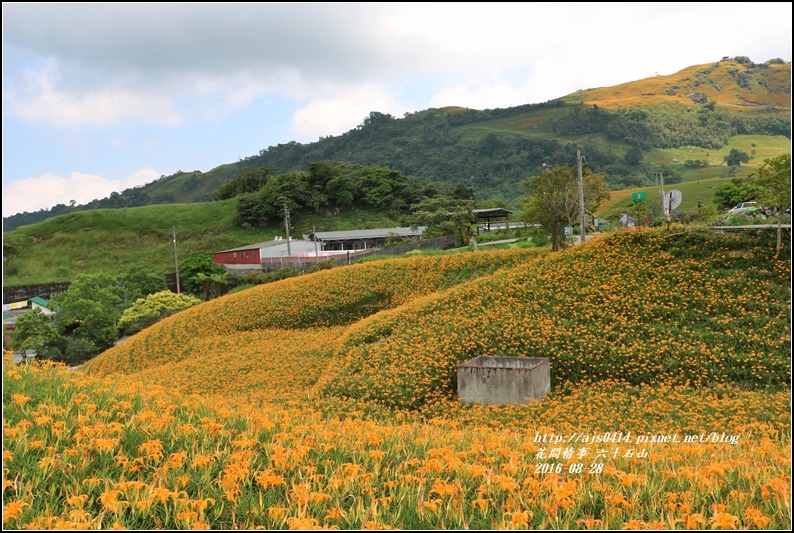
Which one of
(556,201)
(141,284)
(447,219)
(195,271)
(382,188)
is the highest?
(382,188)

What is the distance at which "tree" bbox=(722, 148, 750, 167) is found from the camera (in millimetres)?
78000

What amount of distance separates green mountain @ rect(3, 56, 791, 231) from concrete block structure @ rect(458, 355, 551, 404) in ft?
205

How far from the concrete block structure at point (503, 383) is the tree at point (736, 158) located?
80698 millimetres

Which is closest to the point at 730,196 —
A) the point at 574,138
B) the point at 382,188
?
the point at 382,188

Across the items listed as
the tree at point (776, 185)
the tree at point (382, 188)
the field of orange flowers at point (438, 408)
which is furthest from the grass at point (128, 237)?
the tree at point (776, 185)

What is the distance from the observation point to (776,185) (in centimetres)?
1195

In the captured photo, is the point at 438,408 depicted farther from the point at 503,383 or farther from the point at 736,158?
the point at 736,158

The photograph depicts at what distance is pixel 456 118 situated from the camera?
417ft

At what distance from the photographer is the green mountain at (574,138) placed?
8331 centimetres

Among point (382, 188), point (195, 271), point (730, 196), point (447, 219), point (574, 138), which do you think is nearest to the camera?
point (730, 196)

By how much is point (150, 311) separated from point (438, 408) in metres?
24.4

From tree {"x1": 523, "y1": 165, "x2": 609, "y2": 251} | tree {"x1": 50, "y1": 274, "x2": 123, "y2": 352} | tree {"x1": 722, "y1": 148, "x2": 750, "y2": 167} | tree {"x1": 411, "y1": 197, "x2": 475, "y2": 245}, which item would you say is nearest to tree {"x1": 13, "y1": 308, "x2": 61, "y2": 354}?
tree {"x1": 50, "y1": 274, "x2": 123, "y2": 352}

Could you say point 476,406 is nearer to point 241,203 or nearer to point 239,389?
point 239,389

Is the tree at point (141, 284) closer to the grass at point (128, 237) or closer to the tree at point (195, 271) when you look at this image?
the tree at point (195, 271)
